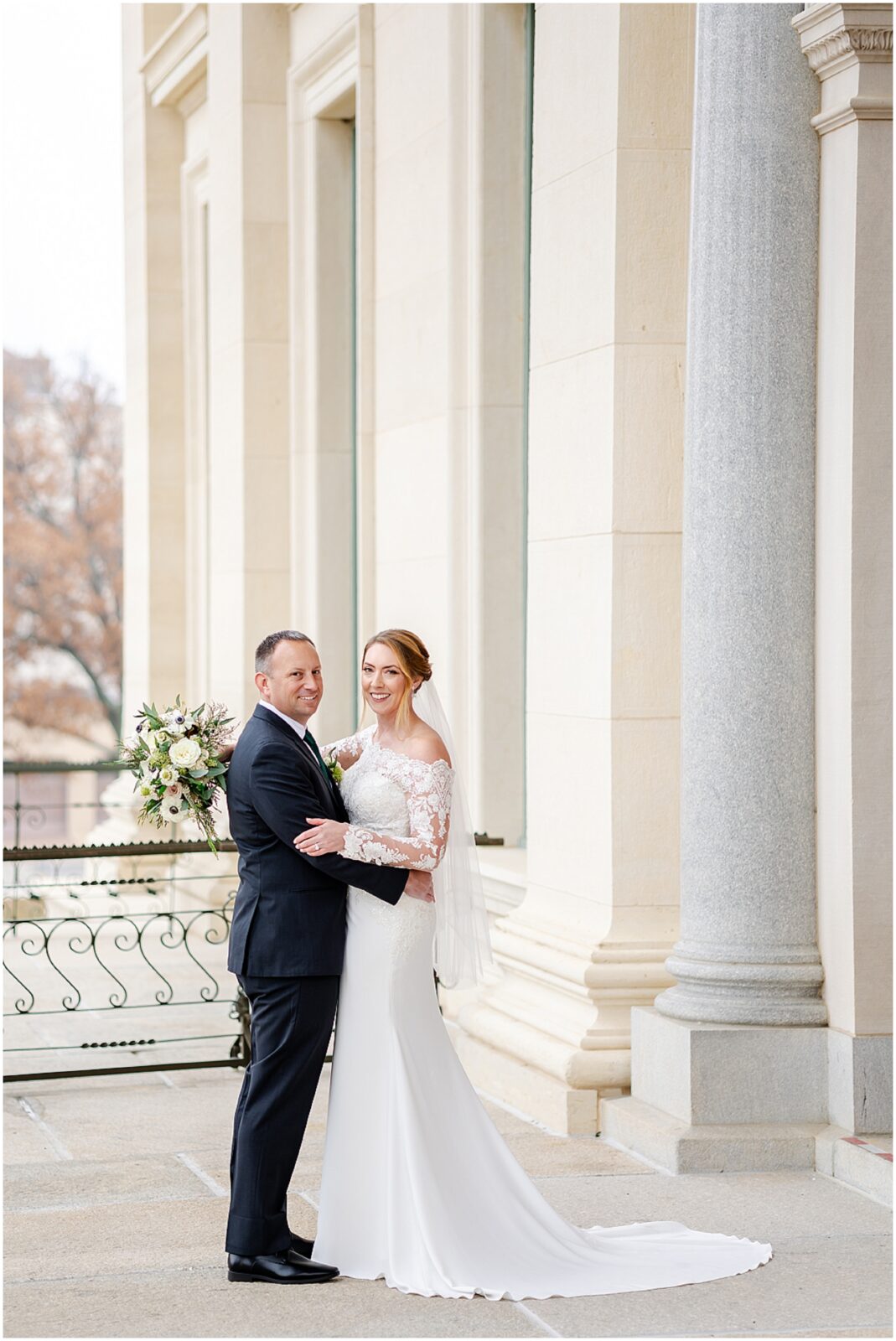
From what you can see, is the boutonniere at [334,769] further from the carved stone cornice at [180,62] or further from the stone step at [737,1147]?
the carved stone cornice at [180,62]

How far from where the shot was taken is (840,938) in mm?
6957

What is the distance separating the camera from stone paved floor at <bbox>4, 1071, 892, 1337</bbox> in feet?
17.0

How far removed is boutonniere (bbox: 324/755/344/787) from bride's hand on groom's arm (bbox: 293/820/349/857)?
1.53 ft

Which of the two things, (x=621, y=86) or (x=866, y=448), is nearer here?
(x=866, y=448)

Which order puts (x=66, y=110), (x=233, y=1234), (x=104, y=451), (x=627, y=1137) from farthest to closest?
(x=66, y=110) < (x=104, y=451) < (x=627, y=1137) < (x=233, y=1234)

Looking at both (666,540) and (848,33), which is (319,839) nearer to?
(666,540)

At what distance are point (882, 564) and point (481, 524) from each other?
3.58 m

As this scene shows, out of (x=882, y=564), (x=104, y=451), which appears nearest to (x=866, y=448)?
(x=882, y=564)

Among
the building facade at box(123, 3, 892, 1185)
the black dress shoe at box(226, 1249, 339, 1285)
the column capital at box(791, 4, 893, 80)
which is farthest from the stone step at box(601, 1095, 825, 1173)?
the column capital at box(791, 4, 893, 80)

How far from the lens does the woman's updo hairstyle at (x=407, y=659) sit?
5672mm

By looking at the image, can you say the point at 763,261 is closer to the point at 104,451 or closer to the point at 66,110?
the point at 104,451

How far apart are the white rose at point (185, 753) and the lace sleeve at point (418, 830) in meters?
0.56

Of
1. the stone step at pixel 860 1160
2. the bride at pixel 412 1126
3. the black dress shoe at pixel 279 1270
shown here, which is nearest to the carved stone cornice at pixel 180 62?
the bride at pixel 412 1126

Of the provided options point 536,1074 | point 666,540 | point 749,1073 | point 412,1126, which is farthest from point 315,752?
point 536,1074
